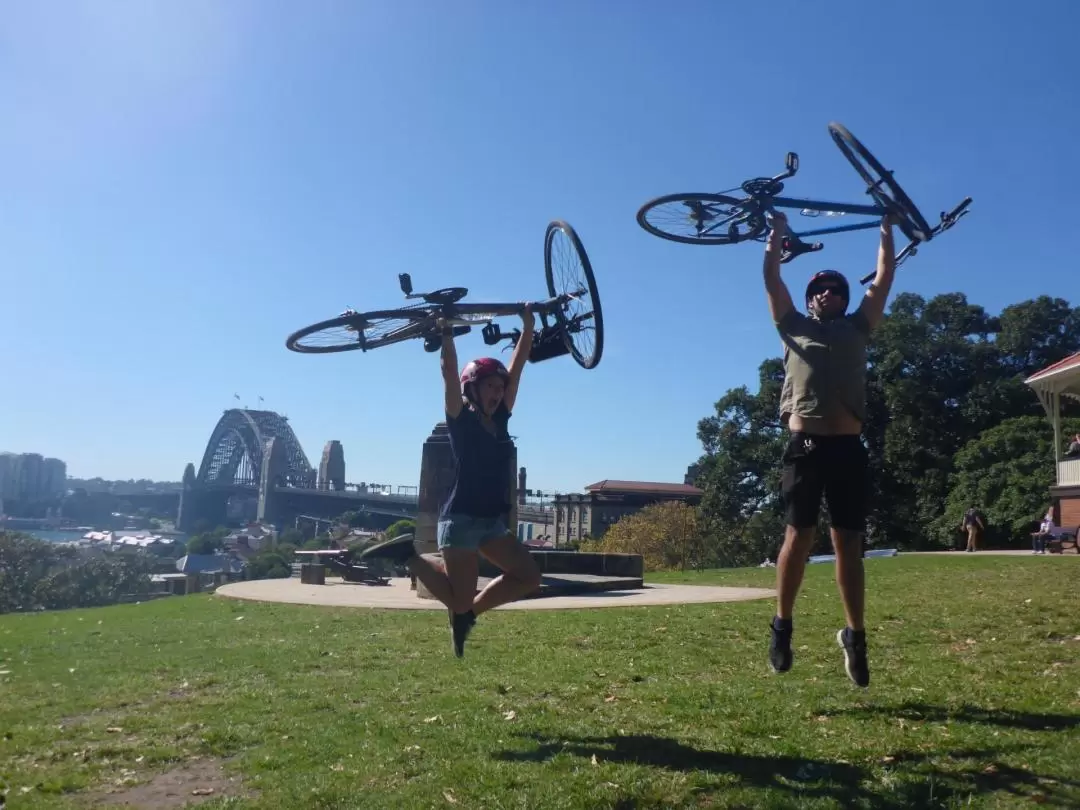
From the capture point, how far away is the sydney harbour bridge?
116m

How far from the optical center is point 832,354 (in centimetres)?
468

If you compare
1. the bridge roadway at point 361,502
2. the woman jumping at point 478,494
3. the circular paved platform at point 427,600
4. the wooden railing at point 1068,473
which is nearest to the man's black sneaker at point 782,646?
the woman jumping at point 478,494

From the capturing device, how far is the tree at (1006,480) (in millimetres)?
37875

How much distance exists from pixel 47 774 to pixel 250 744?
1.04m

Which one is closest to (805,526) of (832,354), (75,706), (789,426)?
(789,426)

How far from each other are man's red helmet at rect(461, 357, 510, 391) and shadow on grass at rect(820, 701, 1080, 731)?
2722 millimetres

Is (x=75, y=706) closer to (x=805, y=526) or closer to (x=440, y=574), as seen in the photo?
(x=440, y=574)

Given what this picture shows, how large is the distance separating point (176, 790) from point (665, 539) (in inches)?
1815

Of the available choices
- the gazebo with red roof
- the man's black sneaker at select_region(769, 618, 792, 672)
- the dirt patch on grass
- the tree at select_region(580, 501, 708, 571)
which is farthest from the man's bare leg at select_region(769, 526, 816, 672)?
the tree at select_region(580, 501, 708, 571)

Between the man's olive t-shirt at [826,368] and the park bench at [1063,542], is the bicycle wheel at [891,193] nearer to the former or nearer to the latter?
the man's olive t-shirt at [826,368]

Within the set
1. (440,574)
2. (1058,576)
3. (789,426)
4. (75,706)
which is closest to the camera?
(789,426)

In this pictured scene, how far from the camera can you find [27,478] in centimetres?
18138

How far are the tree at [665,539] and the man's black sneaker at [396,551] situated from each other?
42349 millimetres

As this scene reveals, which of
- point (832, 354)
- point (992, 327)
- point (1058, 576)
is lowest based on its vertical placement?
point (1058, 576)
